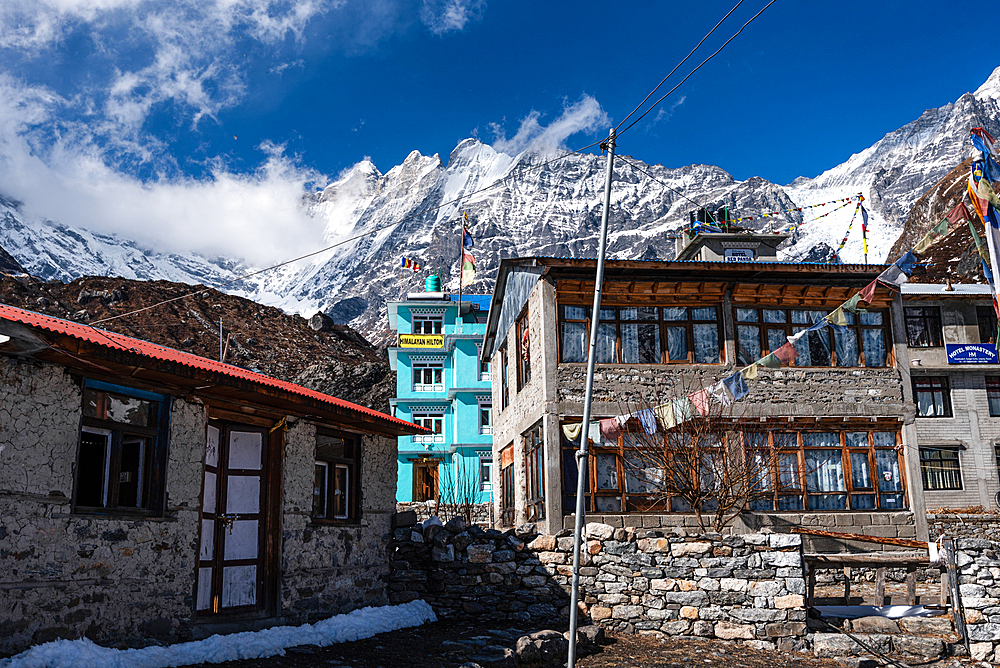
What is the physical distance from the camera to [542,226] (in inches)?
6585

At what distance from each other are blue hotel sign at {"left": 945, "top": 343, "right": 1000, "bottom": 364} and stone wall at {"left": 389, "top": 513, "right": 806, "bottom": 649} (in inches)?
704

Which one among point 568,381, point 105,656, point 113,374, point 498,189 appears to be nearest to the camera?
point 105,656

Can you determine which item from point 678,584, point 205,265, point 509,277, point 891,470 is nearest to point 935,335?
point 891,470

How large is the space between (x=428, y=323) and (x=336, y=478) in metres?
33.1

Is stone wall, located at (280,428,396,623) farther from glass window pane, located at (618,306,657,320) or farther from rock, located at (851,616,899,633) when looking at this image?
rock, located at (851,616,899,633)

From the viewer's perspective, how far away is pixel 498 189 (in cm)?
18050

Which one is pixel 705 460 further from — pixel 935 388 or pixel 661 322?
pixel 935 388

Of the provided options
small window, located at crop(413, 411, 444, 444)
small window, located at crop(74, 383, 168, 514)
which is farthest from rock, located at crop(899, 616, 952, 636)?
small window, located at crop(413, 411, 444, 444)

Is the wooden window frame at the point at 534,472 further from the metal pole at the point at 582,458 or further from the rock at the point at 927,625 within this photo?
the metal pole at the point at 582,458

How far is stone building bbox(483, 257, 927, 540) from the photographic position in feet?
53.6

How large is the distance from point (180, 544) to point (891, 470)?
1466 cm

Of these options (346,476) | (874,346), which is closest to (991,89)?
(874,346)

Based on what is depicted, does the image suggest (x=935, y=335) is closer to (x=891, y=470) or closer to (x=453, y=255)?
(x=891, y=470)

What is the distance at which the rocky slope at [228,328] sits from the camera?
A: 203ft
